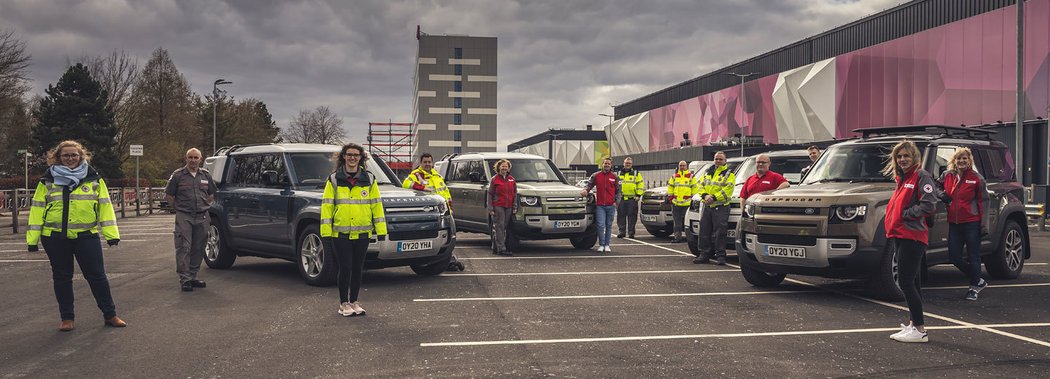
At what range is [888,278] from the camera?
27.8ft

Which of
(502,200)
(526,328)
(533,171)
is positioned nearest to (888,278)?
(526,328)

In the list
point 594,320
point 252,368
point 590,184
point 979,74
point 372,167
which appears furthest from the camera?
point 979,74

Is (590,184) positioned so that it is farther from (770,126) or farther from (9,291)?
(770,126)

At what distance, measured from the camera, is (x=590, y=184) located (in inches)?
595

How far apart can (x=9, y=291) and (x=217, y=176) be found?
3.27 m

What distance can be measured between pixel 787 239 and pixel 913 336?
2476 mm

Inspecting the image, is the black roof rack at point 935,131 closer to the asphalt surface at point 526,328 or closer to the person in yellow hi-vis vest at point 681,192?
the asphalt surface at point 526,328

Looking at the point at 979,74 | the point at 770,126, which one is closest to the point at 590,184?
the point at 979,74

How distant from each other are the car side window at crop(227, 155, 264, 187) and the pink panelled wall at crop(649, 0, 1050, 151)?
37417mm

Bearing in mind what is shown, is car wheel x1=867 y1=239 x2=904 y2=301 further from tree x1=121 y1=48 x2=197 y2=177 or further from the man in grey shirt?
tree x1=121 y1=48 x2=197 y2=177

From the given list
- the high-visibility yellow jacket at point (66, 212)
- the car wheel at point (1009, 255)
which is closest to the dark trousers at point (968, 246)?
the car wheel at point (1009, 255)

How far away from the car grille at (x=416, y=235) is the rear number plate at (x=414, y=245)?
5 centimetres

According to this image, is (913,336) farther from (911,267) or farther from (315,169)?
(315,169)

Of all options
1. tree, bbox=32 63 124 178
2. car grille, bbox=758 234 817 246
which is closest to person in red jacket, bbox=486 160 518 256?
car grille, bbox=758 234 817 246
